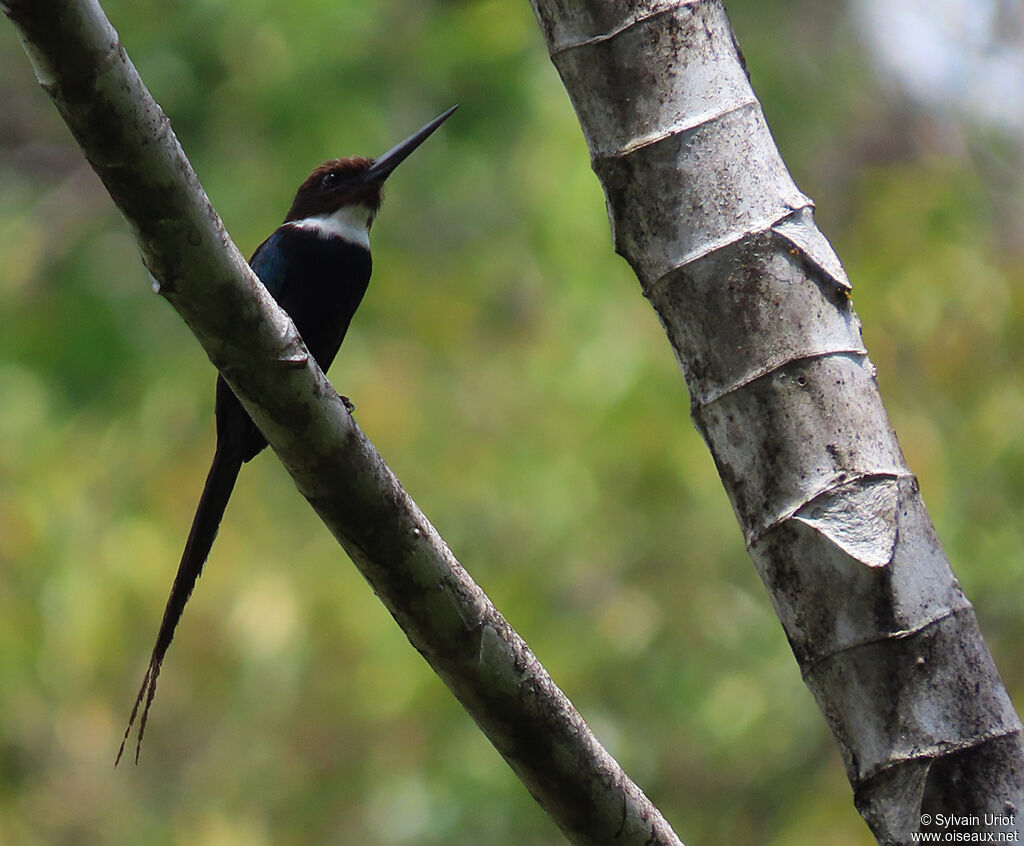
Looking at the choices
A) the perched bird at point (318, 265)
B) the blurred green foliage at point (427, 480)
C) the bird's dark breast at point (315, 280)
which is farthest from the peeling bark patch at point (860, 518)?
the blurred green foliage at point (427, 480)

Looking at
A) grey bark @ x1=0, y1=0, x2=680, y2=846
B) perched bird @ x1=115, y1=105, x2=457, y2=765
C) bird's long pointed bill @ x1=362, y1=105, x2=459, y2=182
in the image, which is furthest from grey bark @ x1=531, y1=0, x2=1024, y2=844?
bird's long pointed bill @ x1=362, y1=105, x2=459, y2=182

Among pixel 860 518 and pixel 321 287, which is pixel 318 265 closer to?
pixel 321 287

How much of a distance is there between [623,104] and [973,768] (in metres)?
0.78

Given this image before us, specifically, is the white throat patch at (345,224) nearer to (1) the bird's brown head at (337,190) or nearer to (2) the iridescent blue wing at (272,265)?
(1) the bird's brown head at (337,190)

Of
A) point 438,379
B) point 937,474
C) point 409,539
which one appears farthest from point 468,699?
point 438,379

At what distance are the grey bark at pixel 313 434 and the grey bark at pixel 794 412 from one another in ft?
1.06

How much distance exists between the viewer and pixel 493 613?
1.50m

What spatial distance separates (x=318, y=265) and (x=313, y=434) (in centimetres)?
181

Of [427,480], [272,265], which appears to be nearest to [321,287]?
[272,265]

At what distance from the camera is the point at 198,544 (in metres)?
2.21

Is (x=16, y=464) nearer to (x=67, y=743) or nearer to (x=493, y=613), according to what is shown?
(x=67, y=743)

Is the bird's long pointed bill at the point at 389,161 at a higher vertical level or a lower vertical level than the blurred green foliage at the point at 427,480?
higher

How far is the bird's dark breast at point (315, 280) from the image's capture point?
3027 millimetres

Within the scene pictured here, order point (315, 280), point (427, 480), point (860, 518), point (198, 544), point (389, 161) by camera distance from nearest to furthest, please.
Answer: point (860, 518) < point (198, 544) < point (315, 280) < point (389, 161) < point (427, 480)
